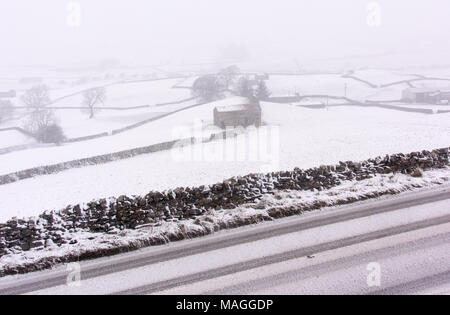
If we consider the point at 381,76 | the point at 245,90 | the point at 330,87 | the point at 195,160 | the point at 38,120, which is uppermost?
the point at 381,76

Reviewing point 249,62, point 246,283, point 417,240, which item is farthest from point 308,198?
point 249,62

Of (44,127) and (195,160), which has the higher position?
(195,160)

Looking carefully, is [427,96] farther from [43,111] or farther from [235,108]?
[43,111]

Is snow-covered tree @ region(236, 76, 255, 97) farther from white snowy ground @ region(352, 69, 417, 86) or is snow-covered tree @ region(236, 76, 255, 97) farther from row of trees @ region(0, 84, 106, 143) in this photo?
white snowy ground @ region(352, 69, 417, 86)

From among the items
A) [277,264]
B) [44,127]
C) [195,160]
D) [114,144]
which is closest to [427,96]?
[195,160]

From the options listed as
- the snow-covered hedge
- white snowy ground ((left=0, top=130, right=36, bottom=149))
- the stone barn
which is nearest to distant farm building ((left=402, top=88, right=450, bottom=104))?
the stone barn

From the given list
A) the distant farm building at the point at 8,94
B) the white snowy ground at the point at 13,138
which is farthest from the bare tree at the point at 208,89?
the distant farm building at the point at 8,94
